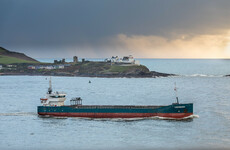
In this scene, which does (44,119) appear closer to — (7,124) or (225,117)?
(7,124)

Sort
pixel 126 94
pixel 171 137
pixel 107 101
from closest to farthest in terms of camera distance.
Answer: pixel 171 137, pixel 107 101, pixel 126 94

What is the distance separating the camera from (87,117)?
69.9 m

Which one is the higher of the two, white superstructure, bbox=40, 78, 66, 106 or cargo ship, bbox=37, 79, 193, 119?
white superstructure, bbox=40, 78, 66, 106

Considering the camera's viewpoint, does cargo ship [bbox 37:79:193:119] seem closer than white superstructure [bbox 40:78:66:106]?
Yes

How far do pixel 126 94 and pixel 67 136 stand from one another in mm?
58617

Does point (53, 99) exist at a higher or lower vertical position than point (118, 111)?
higher

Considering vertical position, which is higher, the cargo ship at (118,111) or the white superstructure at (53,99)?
the white superstructure at (53,99)

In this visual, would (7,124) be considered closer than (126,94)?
Yes

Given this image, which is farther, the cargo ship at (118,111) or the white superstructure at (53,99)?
the white superstructure at (53,99)

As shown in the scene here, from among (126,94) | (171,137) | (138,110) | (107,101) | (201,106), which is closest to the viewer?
(171,137)

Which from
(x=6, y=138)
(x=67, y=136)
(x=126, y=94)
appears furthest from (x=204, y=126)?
(x=126, y=94)

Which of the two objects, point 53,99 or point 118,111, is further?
point 53,99

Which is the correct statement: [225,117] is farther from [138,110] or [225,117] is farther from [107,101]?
[107,101]

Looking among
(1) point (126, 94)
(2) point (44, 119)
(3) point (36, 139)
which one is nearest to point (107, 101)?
(1) point (126, 94)
